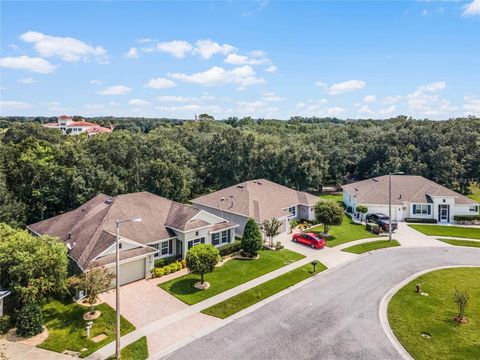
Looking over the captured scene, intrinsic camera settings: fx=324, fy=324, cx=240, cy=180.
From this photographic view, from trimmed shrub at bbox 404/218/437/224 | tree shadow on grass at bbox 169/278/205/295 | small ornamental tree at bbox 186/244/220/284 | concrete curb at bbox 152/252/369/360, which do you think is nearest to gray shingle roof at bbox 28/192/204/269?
tree shadow on grass at bbox 169/278/205/295

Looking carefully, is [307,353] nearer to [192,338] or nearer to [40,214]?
[192,338]

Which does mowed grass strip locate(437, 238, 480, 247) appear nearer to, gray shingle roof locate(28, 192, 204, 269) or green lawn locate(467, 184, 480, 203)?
gray shingle roof locate(28, 192, 204, 269)

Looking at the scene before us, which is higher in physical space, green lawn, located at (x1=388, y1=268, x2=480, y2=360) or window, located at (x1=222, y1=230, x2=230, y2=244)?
window, located at (x1=222, y1=230, x2=230, y2=244)

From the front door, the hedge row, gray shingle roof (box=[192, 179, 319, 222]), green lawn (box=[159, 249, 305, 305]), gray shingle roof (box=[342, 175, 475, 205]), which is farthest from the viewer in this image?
gray shingle roof (box=[342, 175, 475, 205])

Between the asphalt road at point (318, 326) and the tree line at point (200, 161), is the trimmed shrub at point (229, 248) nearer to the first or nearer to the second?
the asphalt road at point (318, 326)

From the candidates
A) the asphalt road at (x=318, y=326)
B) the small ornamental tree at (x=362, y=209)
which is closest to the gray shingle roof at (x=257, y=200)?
the small ornamental tree at (x=362, y=209)

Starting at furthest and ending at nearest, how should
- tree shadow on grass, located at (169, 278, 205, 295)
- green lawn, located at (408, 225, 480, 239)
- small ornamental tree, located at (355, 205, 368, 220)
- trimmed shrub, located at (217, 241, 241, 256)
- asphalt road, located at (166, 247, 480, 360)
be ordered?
small ornamental tree, located at (355, 205, 368, 220), green lawn, located at (408, 225, 480, 239), trimmed shrub, located at (217, 241, 241, 256), tree shadow on grass, located at (169, 278, 205, 295), asphalt road, located at (166, 247, 480, 360)
